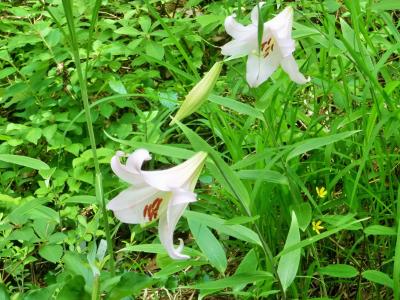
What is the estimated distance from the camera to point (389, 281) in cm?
134

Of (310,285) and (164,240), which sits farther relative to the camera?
(310,285)

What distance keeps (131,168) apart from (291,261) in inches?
18.5

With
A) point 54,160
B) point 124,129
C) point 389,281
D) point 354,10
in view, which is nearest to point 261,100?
point 354,10

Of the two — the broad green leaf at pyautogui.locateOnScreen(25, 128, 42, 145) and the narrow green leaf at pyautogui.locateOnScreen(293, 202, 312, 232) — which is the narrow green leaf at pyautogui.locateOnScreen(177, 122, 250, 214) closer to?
the narrow green leaf at pyautogui.locateOnScreen(293, 202, 312, 232)

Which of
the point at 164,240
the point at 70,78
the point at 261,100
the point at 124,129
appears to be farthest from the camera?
the point at 70,78

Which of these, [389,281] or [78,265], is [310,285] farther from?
[78,265]

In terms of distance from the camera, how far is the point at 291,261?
1.33m

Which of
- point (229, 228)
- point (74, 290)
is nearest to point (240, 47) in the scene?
point (229, 228)

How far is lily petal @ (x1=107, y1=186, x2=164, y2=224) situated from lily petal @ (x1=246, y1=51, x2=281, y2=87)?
0.37m

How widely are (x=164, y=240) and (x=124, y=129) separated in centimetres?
134

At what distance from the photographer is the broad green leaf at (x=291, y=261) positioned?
131 cm

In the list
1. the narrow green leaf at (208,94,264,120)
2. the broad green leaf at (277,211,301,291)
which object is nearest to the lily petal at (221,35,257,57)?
the narrow green leaf at (208,94,264,120)

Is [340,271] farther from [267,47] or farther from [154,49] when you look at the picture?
[154,49]

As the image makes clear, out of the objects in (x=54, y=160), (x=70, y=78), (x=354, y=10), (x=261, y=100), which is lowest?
(x=54, y=160)
